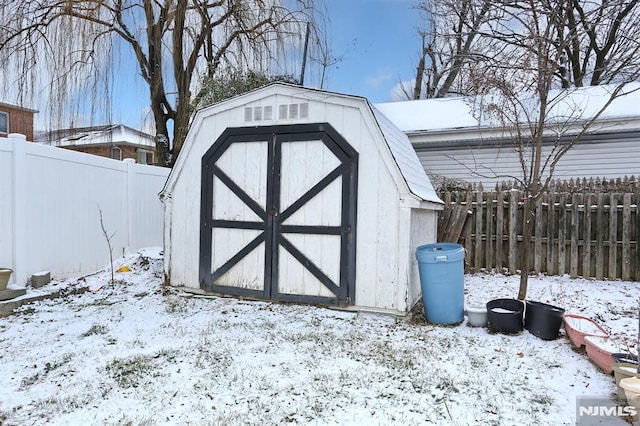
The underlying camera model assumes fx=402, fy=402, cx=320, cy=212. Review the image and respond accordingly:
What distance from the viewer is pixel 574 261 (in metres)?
6.62

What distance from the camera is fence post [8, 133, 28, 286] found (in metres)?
5.46

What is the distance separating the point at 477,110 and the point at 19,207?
866cm

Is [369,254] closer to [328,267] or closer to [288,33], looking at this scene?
[328,267]

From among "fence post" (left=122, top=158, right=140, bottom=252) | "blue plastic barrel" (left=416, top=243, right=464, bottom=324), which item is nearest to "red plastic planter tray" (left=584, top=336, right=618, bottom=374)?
"blue plastic barrel" (left=416, top=243, right=464, bottom=324)

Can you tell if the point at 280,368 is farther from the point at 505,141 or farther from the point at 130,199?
the point at 505,141

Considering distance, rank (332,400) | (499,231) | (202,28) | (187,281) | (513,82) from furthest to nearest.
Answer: (202,28) → (499,231) → (187,281) → (513,82) → (332,400)

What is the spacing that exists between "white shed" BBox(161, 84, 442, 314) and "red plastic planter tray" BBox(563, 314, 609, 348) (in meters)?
1.68

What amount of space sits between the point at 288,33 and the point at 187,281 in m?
6.78

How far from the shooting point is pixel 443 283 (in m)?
4.56

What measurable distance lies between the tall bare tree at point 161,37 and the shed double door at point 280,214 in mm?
4992

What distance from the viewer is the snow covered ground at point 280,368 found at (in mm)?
2732

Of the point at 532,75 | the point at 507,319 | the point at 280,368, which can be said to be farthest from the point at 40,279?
the point at 532,75

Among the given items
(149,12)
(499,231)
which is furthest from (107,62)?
(499,231)

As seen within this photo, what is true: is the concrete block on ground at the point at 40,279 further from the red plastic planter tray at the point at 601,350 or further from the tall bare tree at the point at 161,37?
the red plastic planter tray at the point at 601,350
